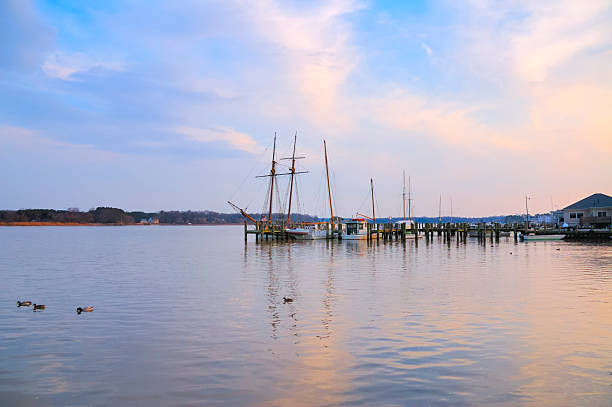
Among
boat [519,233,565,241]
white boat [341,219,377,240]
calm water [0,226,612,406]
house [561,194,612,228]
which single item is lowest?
calm water [0,226,612,406]

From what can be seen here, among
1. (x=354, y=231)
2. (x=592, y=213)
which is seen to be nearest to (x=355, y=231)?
(x=354, y=231)

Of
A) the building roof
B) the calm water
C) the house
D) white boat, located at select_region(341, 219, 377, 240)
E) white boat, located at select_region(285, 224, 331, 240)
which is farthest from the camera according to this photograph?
the building roof

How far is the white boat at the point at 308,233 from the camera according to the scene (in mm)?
95500

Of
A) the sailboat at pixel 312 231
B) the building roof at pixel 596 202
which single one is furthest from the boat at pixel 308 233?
the building roof at pixel 596 202

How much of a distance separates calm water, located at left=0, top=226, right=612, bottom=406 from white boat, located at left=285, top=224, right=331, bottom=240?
2499 inches

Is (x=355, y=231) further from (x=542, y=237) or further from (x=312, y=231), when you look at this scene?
(x=542, y=237)

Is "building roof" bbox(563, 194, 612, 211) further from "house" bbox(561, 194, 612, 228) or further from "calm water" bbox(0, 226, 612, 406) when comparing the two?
"calm water" bbox(0, 226, 612, 406)

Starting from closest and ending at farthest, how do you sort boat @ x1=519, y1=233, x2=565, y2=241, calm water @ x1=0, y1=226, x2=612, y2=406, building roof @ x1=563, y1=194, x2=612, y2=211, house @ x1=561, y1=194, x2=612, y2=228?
calm water @ x1=0, y1=226, x2=612, y2=406, boat @ x1=519, y1=233, x2=565, y2=241, house @ x1=561, y1=194, x2=612, y2=228, building roof @ x1=563, y1=194, x2=612, y2=211

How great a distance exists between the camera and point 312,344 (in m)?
15.9

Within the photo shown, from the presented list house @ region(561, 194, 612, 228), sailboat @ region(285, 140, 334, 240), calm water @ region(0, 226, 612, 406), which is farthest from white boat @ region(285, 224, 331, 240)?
calm water @ region(0, 226, 612, 406)

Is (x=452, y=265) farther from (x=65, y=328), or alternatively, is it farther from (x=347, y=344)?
(x=65, y=328)

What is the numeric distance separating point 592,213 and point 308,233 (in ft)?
182

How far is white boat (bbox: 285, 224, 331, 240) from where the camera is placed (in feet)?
313

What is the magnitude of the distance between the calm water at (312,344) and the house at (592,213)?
7584cm
